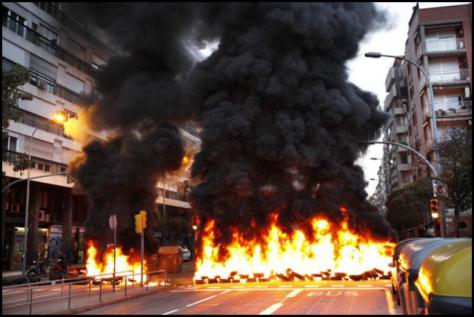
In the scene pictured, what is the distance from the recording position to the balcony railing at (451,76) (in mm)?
38188

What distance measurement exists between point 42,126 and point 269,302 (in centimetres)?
2468

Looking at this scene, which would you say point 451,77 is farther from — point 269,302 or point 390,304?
point 269,302

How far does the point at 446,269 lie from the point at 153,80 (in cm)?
2532

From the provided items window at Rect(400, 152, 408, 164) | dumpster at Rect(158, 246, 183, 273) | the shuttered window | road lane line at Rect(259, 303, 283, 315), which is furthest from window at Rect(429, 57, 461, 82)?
road lane line at Rect(259, 303, 283, 315)

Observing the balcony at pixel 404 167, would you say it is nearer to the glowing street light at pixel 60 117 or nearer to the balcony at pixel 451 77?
the balcony at pixel 451 77

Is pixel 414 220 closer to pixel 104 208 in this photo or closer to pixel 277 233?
pixel 277 233

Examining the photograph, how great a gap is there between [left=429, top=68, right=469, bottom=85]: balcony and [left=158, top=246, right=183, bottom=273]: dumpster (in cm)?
2416

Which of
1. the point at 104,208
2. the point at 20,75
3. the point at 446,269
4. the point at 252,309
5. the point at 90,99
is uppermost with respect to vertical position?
the point at 90,99

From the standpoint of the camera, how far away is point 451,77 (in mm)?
38844

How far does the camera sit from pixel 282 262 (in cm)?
2355

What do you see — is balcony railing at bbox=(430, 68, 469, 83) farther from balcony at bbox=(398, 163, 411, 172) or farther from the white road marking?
the white road marking

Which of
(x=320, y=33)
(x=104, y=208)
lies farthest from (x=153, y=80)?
(x=320, y=33)

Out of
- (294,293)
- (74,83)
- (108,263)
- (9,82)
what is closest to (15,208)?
(74,83)

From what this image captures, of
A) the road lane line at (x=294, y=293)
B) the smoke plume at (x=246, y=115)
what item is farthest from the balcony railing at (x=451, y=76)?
the road lane line at (x=294, y=293)
